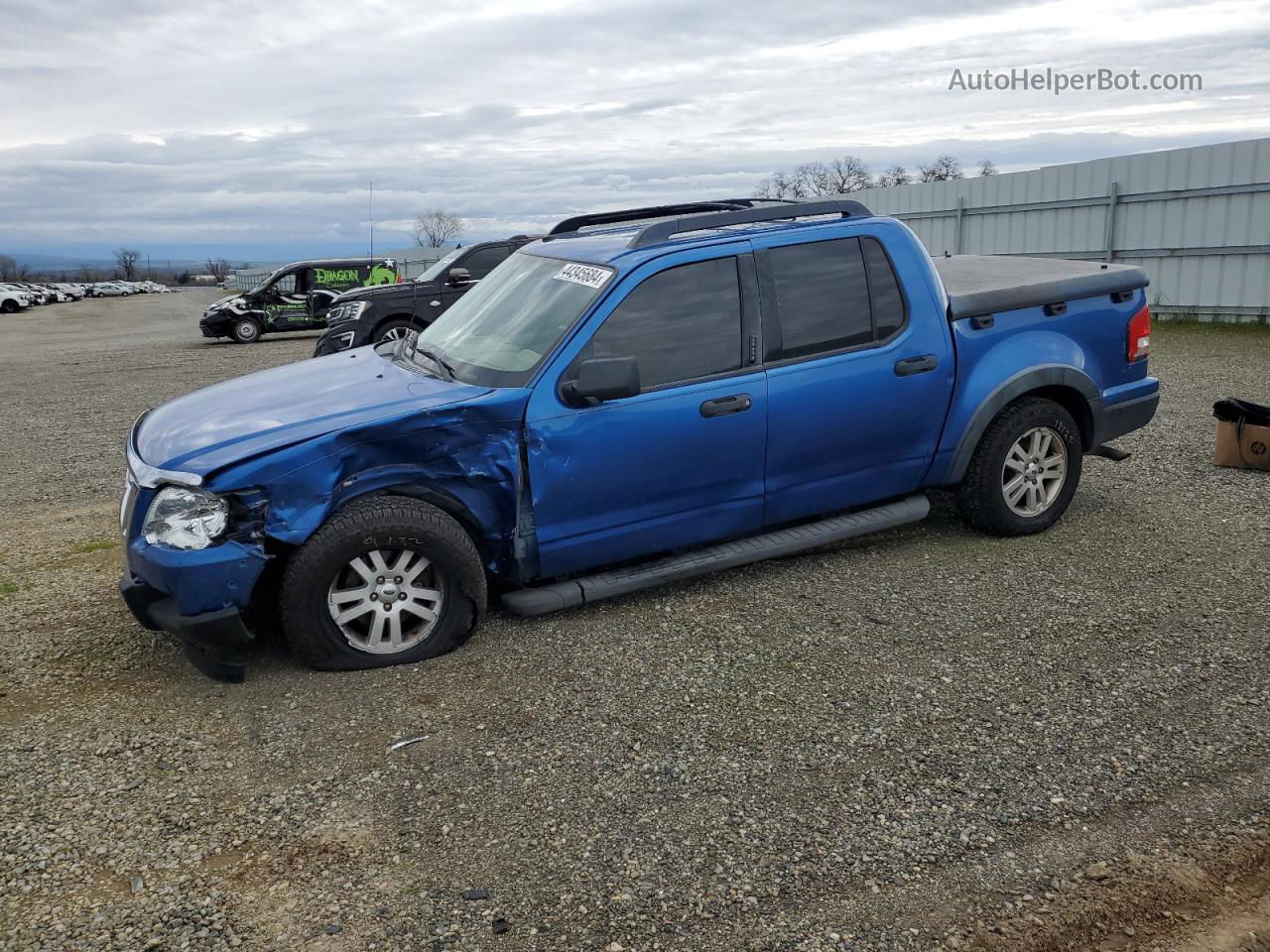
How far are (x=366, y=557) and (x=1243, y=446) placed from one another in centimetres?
599

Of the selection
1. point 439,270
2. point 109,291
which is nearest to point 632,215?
point 439,270

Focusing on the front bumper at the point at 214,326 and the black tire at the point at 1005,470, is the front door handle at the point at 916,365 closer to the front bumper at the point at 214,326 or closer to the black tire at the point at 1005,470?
the black tire at the point at 1005,470

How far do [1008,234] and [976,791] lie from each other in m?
17.7

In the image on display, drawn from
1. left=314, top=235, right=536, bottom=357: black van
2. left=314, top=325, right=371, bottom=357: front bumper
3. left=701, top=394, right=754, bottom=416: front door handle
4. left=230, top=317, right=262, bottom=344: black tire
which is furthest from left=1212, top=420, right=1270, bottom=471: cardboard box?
left=230, top=317, right=262, bottom=344: black tire

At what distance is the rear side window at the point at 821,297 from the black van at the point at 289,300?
61.3 feet

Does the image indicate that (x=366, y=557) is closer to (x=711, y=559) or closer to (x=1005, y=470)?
(x=711, y=559)

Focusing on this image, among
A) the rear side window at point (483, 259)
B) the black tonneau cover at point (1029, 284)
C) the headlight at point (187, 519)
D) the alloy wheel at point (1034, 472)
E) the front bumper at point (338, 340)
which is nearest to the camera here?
the headlight at point (187, 519)

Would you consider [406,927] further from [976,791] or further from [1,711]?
[1,711]

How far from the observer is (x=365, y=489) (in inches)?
169

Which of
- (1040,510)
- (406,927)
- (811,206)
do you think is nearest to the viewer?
(406,927)

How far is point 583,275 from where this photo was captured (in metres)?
4.93

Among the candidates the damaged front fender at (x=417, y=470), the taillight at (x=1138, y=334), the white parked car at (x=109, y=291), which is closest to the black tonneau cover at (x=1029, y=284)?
the taillight at (x=1138, y=334)

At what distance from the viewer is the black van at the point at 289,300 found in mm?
22469

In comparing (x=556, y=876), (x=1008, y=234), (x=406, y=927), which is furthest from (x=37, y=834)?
(x=1008, y=234)
